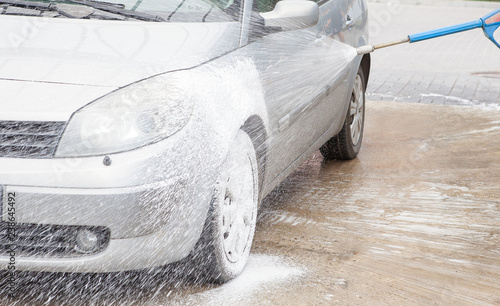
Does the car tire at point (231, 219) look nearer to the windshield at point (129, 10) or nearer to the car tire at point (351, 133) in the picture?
the windshield at point (129, 10)

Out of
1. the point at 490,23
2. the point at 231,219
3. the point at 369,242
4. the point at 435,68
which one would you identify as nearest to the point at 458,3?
the point at 435,68

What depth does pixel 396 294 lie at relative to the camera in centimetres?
353

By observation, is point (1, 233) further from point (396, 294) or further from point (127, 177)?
point (396, 294)

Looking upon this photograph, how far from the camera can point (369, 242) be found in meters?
4.23

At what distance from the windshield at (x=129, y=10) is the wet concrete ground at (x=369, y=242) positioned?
4.14 feet

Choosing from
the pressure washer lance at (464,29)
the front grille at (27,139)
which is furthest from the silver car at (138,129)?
the pressure washer lance at (464,29)

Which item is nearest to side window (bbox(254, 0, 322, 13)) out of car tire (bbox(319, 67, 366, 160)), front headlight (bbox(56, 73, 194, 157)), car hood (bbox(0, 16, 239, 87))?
car hood (bbox(0, 16, 239, 87))

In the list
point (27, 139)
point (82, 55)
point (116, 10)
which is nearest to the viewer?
point (27, 139)

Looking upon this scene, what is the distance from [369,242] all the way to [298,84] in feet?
3.22

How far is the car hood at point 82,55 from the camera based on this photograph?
3.04 meters

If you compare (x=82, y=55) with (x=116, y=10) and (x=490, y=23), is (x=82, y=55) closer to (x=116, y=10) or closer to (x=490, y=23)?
(x=116, y=10)

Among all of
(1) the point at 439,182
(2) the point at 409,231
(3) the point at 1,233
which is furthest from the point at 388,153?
(3) the point at 1,233

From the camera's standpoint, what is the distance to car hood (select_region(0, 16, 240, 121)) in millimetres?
3041

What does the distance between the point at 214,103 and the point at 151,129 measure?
37 cm
